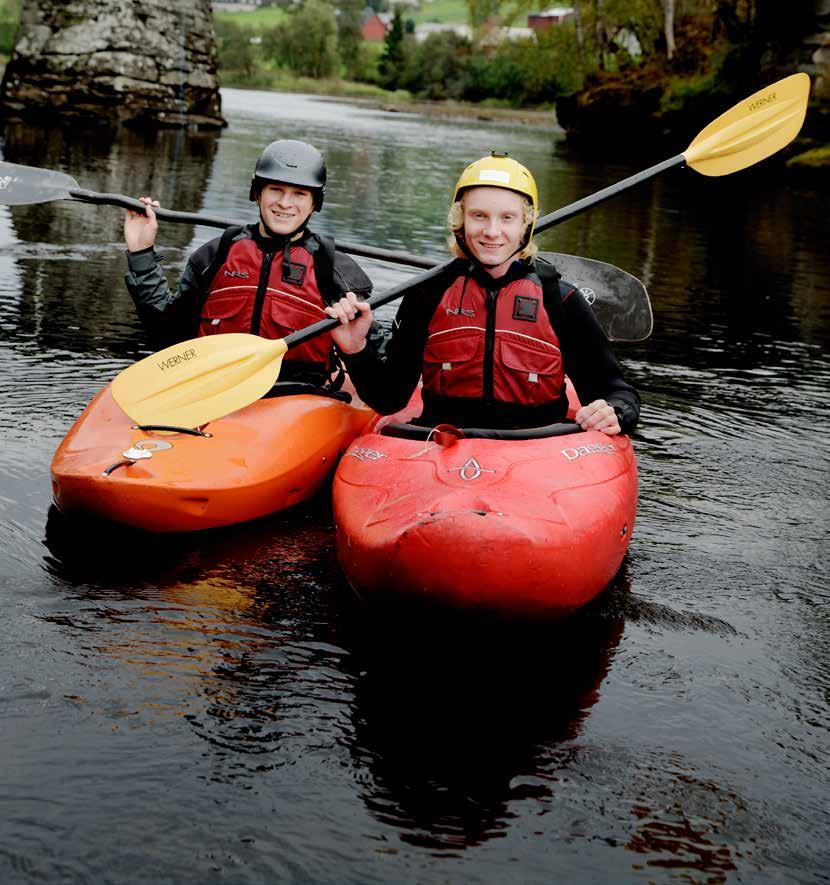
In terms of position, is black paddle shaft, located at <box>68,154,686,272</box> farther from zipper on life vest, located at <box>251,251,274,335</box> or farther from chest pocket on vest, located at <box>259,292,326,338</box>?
chest pocket on vest, located at <box>259,292,326,338</box>

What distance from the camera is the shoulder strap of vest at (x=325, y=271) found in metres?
4.57

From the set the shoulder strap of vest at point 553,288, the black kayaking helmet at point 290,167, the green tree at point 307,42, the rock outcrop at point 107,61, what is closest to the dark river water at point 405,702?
the shoulder strap of vest at point 553,288

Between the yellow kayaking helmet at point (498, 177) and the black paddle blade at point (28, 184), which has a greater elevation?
the yellow kayaking helmet at point (498, 177)

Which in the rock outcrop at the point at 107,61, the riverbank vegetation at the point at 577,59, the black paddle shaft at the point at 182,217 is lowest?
the black paddle shaft at the point at 182,217

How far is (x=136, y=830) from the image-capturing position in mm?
2426

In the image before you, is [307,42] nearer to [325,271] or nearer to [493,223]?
[325,271]

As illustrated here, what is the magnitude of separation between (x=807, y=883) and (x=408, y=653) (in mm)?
1276

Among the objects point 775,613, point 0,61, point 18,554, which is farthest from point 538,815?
point 0,61

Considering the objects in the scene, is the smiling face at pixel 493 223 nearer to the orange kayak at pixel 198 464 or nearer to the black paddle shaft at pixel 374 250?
the black paddle shaft at pixel 374 250

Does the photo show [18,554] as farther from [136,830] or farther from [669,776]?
[669,776]

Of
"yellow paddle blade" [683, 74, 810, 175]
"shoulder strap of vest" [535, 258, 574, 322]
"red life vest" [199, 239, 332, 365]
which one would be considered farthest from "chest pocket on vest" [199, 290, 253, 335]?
"yellow paddle blade" [683, 74, 810, 175]

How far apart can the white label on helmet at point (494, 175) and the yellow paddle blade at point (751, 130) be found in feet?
6.77

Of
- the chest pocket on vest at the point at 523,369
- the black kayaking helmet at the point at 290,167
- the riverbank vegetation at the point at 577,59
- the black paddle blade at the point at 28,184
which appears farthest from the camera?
the riverbank vegetation at the point at 577,59

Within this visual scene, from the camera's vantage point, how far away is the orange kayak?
3.74 m
